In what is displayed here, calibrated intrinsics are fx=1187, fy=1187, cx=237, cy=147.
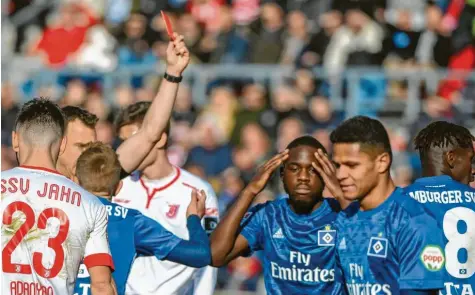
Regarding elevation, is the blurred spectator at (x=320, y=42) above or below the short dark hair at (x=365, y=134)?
above

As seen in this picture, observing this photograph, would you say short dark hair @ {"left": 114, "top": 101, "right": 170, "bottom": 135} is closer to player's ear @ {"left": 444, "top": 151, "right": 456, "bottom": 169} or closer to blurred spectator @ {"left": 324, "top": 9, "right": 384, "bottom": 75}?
player's ear @ {"left": 444, "top": 151, "right": 456, "bottom": 169}

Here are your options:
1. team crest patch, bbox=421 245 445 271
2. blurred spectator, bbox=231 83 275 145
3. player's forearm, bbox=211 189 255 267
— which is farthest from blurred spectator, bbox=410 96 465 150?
team crest patch, bbox=421 245 445 271

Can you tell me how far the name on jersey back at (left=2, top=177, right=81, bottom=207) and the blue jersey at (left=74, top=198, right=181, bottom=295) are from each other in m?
0.82

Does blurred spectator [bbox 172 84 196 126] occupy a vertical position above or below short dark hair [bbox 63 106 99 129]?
above

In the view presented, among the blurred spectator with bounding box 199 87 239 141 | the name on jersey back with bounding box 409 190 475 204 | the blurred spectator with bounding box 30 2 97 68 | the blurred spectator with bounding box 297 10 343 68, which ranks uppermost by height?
the blurred spectator with bounding box 30 2 97 68

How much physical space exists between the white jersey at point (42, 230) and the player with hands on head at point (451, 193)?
2.22m

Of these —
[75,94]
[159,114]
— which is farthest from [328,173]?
[75,94]

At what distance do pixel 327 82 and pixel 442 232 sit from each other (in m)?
10.7

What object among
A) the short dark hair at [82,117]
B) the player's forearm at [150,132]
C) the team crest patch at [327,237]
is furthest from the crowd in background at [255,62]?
the team crest patch at [327,237]

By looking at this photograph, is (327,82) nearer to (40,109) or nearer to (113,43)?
(113,43)

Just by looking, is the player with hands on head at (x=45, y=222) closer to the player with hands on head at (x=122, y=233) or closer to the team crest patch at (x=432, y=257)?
the player with hands on head at (x=122, y=233)

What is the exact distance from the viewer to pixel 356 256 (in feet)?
24.8

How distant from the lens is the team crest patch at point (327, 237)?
27.1ft

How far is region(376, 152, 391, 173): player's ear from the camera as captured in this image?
25.0ft
